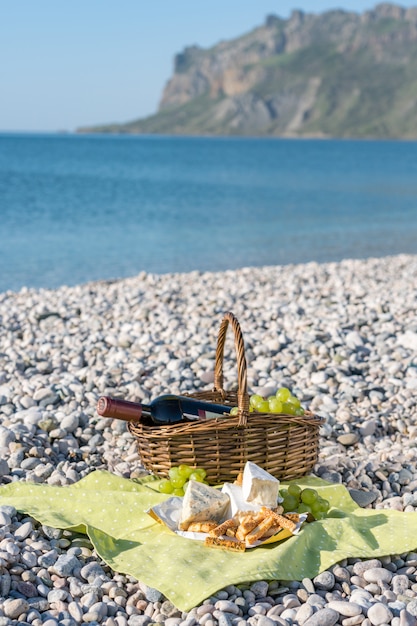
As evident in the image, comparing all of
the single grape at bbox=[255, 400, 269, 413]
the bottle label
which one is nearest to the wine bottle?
the bottle label

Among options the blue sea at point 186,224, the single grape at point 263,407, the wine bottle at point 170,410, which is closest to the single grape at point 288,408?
the single grape at point 263,407

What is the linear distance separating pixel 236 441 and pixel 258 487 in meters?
0.50

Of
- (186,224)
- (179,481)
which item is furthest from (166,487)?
(186,224)

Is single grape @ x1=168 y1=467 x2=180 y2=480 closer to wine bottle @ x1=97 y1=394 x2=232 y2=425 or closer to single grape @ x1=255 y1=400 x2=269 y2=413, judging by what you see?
wine bottle @ x1=97 y1=394 x2=232 y2=425

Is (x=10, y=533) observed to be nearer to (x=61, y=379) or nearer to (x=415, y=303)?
(x=61, y=379)

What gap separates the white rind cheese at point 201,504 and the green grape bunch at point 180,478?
32cm

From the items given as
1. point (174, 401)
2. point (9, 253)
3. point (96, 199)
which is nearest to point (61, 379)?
point (174, 401)

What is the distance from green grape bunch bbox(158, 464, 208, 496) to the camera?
3979 mm

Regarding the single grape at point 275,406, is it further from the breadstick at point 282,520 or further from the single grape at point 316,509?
the breadstick at point 282,520

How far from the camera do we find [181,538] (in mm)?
3586

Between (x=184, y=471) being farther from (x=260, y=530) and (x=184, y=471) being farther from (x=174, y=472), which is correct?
(x=260, y=530)

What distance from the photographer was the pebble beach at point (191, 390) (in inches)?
124

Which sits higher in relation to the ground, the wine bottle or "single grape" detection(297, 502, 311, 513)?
the wine bottle

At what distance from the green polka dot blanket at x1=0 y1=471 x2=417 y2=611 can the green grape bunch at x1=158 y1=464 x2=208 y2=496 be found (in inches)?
2.1
